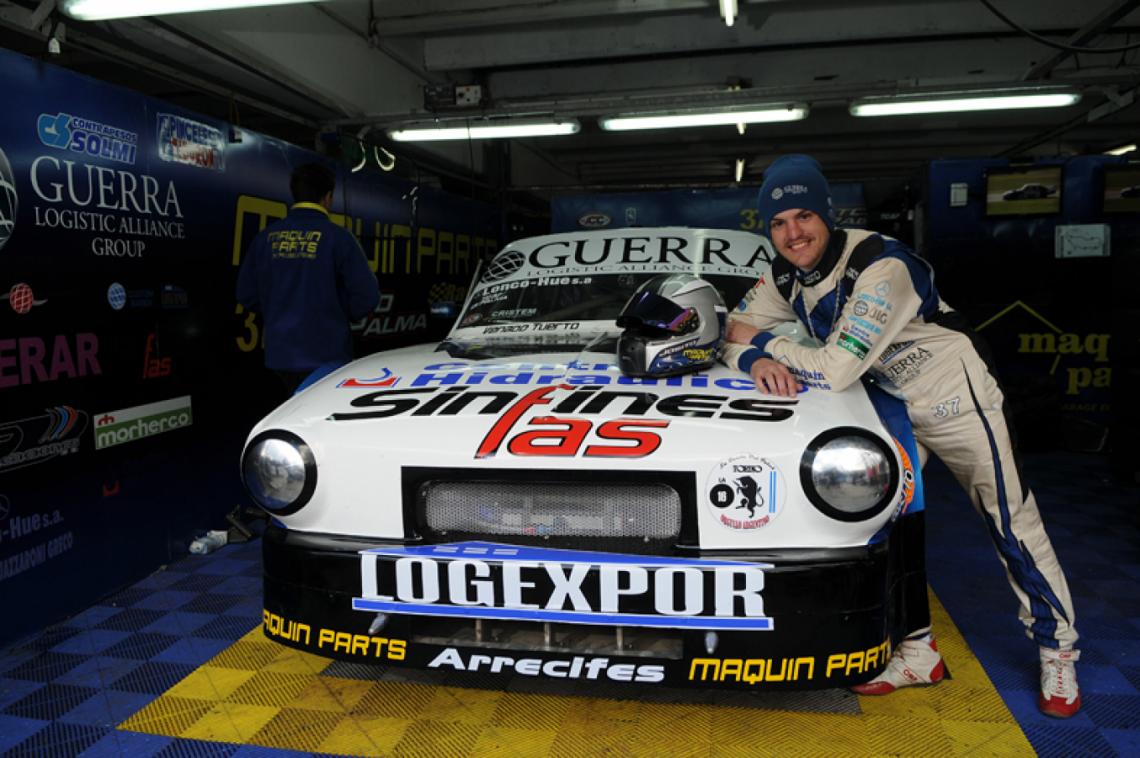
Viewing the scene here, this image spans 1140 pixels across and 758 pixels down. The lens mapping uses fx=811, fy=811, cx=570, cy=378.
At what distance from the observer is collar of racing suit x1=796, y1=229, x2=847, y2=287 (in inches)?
87.7

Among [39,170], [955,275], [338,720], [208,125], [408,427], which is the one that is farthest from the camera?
[955,275]

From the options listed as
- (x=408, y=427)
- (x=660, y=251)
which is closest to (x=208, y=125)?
(x=660, y=251)

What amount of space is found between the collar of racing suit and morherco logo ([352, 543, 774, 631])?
896 mm

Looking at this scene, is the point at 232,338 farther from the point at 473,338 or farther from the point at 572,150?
the point at 572,150

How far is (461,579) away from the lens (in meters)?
1.82

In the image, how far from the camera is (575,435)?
1851mm

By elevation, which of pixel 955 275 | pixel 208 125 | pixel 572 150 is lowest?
pixel 955 275

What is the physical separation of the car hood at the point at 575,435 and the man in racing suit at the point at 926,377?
0.59 feet

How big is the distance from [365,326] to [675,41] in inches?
145

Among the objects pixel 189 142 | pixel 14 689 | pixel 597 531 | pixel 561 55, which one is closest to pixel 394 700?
pixel 597 531

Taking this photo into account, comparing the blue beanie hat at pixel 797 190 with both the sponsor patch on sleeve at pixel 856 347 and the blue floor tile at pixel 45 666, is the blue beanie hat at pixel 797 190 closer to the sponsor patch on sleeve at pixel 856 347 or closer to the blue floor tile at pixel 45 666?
the sponsor patch on sleeve at pixel 856 347

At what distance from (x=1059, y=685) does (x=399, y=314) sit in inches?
201

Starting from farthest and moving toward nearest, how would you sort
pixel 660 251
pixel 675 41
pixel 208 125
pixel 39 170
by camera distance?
pixel 675 41 → pixel 208 125 → pixel 660 251 → pixel 39 170

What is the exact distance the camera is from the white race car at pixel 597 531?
175cm
